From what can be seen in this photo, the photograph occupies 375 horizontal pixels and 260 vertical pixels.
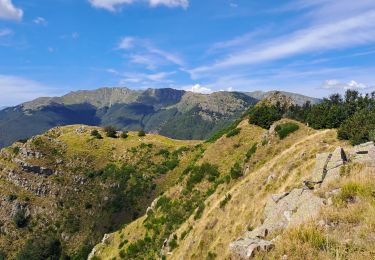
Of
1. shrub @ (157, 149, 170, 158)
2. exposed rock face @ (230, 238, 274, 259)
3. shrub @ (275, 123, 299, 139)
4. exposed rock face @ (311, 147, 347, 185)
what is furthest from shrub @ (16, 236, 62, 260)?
exposed rock face @ (230, 238, 274, 259)

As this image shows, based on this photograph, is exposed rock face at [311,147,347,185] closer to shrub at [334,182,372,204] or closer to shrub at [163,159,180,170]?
shrub at [334,182,372,204]

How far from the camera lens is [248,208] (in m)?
35.6

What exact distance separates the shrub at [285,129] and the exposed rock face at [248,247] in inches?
1700

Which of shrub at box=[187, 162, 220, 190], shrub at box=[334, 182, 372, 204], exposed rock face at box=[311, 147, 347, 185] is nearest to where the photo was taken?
shrub at box=[334, 182, 372, 204]

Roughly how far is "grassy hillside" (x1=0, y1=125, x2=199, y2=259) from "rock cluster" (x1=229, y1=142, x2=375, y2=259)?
8366 centimetres

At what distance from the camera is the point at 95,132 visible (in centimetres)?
15200

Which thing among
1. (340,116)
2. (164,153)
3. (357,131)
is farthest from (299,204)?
(164,153)

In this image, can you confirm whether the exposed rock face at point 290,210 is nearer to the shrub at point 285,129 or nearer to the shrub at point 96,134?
the shrub at point 285,129

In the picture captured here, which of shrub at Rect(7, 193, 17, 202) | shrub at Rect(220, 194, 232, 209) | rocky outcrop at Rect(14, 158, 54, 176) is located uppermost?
shrub at Rect(220, 194, 232, 209)

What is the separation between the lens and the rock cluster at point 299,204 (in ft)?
47.5

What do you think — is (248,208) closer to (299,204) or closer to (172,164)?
(299,204)

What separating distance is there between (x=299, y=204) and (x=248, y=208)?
16.3 m

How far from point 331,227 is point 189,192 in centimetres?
4830

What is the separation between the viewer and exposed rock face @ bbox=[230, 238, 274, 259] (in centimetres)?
1362
